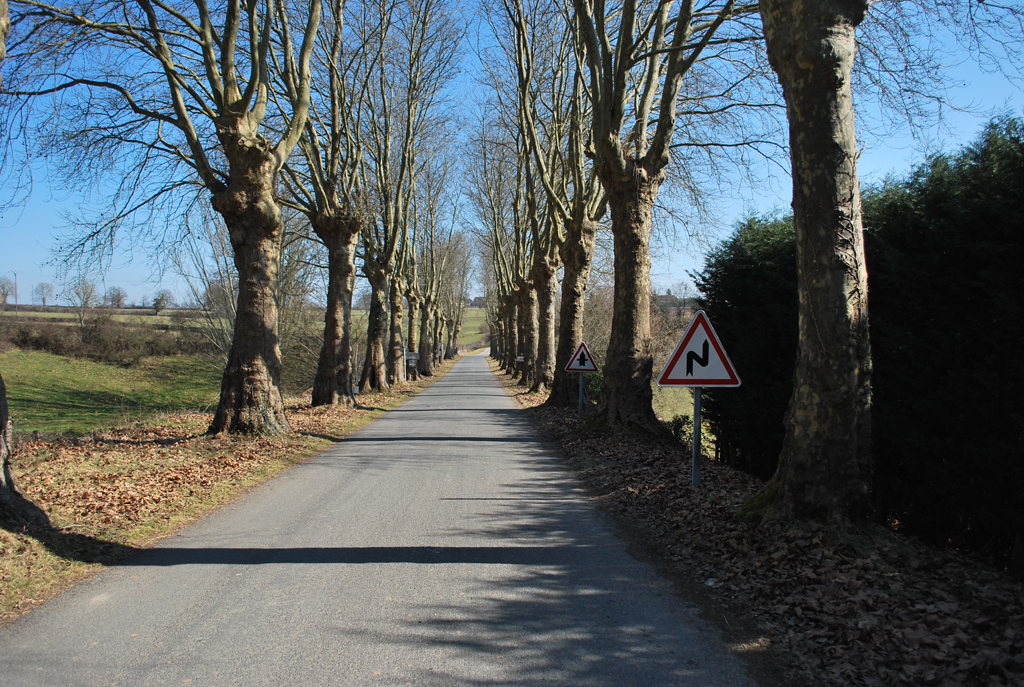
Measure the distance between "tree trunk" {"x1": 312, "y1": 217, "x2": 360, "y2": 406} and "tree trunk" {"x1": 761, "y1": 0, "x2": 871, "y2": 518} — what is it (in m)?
14.7

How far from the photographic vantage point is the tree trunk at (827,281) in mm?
5285

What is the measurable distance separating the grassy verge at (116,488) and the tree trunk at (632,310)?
553 centimetres

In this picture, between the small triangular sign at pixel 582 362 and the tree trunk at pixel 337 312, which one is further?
the tree trunk at pixel 337 312

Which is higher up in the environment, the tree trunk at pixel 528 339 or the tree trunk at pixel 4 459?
the tree trunk at pixel 528 339

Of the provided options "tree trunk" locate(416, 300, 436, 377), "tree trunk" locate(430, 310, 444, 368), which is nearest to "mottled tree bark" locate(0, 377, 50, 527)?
"tree trunk" locate(416, 300, 436, 377)

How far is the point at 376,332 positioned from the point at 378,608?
2148cm

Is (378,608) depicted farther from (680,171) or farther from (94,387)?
(94,387)

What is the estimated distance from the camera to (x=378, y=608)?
4.32 metres

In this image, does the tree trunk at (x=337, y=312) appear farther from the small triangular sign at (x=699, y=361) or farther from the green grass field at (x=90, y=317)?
the green grass field at (x=90, y=317)

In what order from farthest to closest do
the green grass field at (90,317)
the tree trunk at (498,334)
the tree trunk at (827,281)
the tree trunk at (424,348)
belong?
the tree trunk at (498,334), the green grass field at (90,317), the tree trunk at (424,348), the tree trunk at (827,281)


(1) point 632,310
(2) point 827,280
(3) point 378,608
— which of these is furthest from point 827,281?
(1) point 632,310

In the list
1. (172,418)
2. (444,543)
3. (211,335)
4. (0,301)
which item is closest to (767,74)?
(444,543)

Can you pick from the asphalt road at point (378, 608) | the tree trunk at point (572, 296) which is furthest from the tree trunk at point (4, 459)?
the tree trunk at point (572, 296)

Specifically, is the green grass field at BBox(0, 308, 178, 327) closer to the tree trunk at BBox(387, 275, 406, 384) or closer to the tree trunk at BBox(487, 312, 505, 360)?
the tree trunk at BBox(487, 312, 505, 360)
